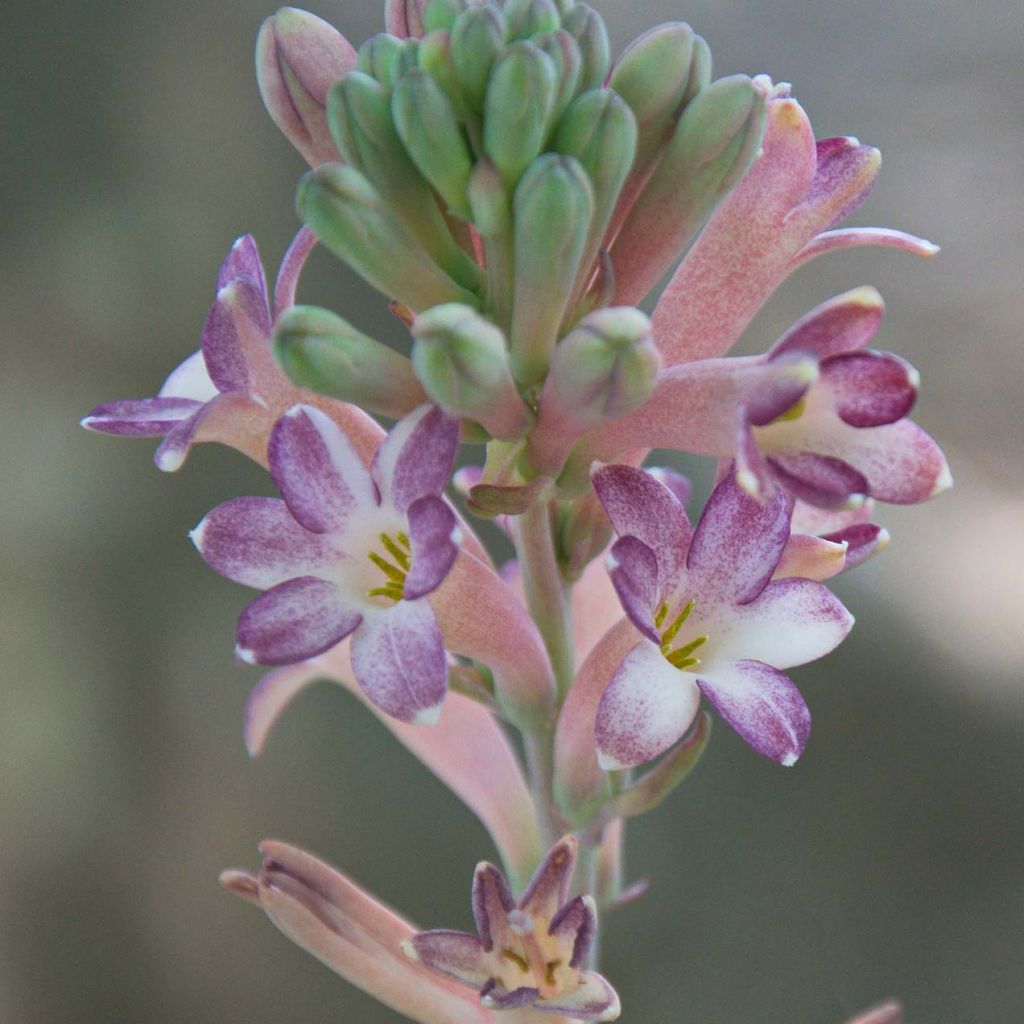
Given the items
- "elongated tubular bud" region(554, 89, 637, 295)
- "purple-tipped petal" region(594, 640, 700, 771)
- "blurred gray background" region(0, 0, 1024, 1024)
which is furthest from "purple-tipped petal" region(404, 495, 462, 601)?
"blurred gray background" region(0, 0, 1024, 1024)

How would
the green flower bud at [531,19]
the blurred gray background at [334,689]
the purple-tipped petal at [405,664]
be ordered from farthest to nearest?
the blurred gray background at [334,689] < the green flower bud at [531,19] < the purple-tipped petal at [405,664]

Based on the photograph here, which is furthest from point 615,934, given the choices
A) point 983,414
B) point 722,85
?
point 722,85

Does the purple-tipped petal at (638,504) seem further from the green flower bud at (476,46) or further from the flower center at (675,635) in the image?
the green flower bud at (476,46)

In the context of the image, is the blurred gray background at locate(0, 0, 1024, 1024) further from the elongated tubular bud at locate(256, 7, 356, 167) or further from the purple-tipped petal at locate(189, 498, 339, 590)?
the purple-tipped petal at locate(189, 498, 339, 590)

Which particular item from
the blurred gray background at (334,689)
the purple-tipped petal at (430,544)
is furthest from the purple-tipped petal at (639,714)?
the blurred gray background at (334,689)

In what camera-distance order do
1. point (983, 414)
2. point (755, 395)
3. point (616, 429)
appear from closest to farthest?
point (755, 395) → point (616, 429) → point (983, 414)

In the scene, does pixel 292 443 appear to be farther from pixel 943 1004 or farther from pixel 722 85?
pixel 943 1004

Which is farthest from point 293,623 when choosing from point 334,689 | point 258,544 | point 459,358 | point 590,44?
point 334,689
